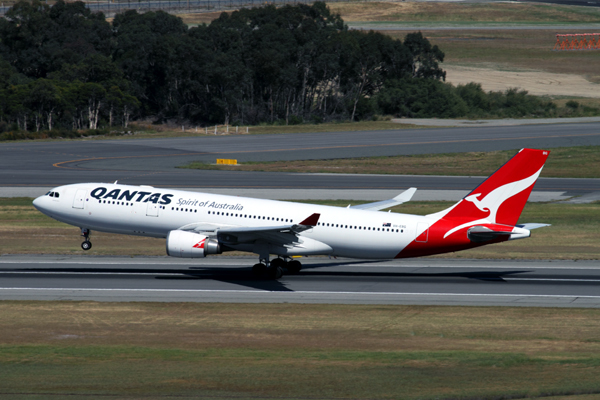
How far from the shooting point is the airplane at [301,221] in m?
34.1

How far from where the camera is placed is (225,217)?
3591 centimetres

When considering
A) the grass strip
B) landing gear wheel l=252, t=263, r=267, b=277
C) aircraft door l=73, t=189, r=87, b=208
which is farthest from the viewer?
the grass strip

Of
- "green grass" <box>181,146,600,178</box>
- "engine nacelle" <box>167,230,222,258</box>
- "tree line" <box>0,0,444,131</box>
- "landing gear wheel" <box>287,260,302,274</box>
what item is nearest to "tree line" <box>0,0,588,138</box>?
"tree line" <box>0,0,444,131</box>

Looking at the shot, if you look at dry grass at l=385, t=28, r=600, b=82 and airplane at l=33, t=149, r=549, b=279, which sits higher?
dry grass at l=385, t=28, r=600, b=82

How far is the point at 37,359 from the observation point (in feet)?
74.2

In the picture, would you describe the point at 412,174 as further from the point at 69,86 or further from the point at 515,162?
the point at 69,86

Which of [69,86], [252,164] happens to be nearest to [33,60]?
[69,86]

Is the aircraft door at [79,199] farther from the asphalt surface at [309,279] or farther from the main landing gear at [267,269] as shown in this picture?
the main landing gear at [267,269]

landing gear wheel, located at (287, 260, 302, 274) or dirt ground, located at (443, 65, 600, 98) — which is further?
dirt ground, located at (443, 65, 600, 98)

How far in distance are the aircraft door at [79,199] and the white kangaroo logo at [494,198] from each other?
62.9 ft

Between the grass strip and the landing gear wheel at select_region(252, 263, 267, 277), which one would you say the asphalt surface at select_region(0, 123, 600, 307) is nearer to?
the landing gear wheel at select_region(252, 263, 267, 277)

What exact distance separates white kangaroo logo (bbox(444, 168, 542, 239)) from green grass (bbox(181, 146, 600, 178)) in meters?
41.7

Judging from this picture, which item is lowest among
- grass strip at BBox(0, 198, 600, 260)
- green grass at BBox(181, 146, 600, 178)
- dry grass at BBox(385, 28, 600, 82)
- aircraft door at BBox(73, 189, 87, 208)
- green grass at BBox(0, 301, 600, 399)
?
grass strip at BBox(0, 198, 600, 260)

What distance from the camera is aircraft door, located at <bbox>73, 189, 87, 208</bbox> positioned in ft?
122
